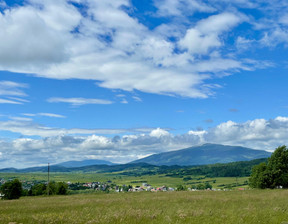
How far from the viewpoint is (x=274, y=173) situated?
57.8 metres

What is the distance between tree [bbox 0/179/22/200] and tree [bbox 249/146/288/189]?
213 feet

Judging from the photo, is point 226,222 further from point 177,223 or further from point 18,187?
point 18,187

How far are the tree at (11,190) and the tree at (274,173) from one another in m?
64.9

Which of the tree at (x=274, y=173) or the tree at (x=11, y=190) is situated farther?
the tree at (x=11, y=190)

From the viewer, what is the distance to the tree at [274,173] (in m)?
58.0

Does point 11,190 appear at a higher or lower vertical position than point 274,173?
lower

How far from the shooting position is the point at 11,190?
7488cm

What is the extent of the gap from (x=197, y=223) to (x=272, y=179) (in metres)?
57.1

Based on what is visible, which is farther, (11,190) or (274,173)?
(11,190)

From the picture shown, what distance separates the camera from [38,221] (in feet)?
32.1

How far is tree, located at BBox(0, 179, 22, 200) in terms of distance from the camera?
74562mm

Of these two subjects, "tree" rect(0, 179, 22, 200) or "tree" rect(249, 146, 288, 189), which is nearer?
"tree" rect(249, 146, 288, 189)

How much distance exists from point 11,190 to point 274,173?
70.0 m

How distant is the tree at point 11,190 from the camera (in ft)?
245
